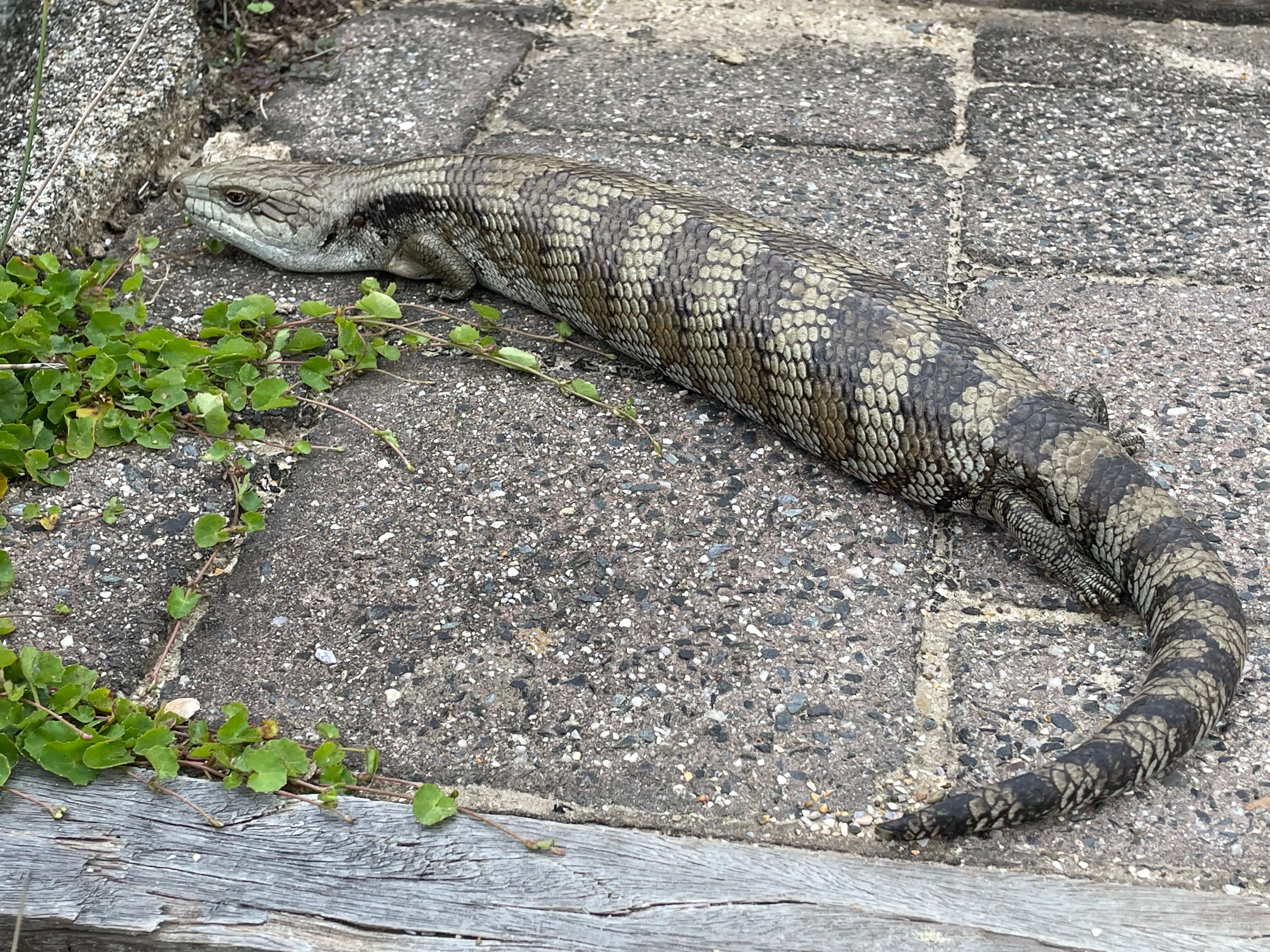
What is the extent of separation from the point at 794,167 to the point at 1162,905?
3.28m

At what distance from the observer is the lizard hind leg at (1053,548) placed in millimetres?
3100

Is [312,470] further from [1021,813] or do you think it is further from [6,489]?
[1021,813]

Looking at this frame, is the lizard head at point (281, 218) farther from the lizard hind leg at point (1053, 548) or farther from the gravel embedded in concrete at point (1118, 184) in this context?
the lizard hind leg at point (1053, 548)

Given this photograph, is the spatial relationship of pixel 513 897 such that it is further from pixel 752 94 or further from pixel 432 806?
pixel 752 94

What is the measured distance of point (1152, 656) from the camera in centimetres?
293

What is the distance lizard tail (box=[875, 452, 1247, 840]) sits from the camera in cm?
255

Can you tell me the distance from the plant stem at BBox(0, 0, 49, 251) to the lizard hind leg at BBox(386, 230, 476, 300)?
4.10ft

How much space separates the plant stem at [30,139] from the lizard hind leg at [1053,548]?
264 centimetres

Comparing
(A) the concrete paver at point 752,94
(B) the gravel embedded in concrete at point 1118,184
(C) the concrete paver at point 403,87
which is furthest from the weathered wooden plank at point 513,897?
(A) the concrete paver at point 752,94

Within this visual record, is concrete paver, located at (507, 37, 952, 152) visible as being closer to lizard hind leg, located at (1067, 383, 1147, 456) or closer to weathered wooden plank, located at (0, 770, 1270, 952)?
lizard hind leg, located at (1067, 383, 1147, 456)

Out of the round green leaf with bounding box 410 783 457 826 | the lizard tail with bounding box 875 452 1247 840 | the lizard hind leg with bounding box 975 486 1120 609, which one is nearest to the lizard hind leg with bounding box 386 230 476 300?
the lizard hind leg with bounding box 975 486 1120 609

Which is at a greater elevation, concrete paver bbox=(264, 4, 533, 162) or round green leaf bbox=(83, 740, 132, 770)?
concrete paver bbox=(264, 4, 533, 162)

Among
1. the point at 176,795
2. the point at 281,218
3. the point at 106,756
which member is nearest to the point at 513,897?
the point at 176,795

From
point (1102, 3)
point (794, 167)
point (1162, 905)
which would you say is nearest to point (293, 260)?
point (794, 167)
